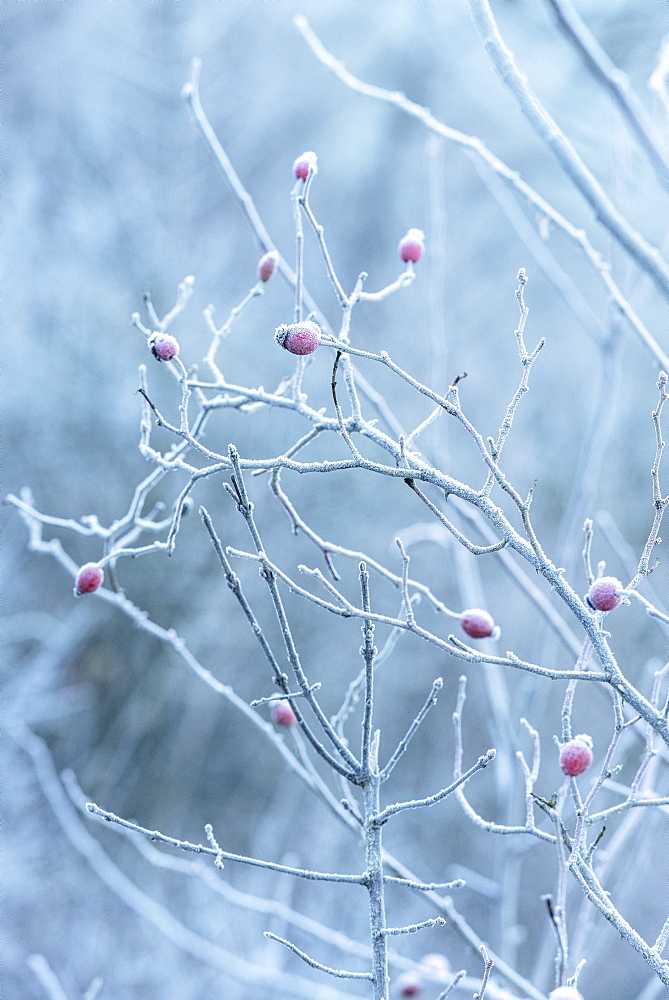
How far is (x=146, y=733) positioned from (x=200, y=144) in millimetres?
2604

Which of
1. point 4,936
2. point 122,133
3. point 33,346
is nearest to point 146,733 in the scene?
point 4,936

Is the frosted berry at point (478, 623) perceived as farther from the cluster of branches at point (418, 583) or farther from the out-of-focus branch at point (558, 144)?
the out-of-focus branch at point (558, 144)

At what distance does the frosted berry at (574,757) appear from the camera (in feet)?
1.60

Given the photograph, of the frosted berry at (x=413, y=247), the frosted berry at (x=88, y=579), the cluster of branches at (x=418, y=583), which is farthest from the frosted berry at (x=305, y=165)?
the frosted berry at (x=88, y=579)

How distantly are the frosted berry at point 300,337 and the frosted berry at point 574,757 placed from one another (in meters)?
0.29

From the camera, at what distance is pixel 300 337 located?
46 centimetres

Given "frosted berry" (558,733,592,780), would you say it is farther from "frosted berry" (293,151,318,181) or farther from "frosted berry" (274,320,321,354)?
"frosted berry" (293,151,318,181)

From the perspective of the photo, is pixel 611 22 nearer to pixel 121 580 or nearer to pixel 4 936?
pixel 121 580

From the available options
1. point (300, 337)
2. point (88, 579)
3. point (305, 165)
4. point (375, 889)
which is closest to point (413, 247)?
point (305, 165)

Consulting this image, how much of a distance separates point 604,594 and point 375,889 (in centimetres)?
22

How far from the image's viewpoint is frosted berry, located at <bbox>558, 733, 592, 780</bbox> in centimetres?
49

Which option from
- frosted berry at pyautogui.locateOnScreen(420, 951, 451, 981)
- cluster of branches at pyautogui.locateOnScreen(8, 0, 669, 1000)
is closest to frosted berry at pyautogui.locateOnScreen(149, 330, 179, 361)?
cluster of branches at pyautogui.locateOnScreen(8, 0, 669, 1000)

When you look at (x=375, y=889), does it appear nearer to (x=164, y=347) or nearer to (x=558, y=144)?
(x=164, y=347)

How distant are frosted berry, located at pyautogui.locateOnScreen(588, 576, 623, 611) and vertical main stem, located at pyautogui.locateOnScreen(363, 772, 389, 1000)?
0.56 ft
